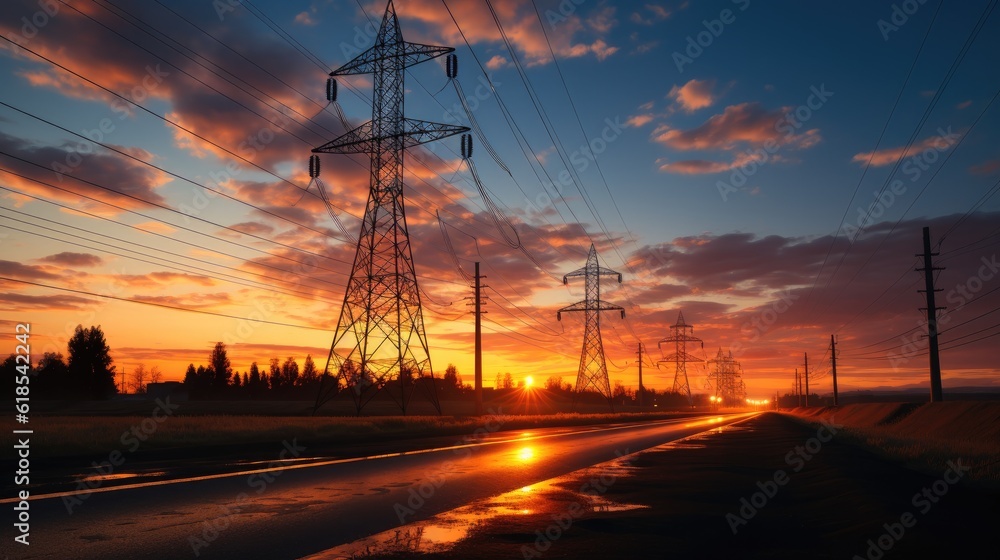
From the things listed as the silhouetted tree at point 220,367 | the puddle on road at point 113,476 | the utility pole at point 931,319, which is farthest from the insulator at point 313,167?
the silhouetted tree at point 220,367

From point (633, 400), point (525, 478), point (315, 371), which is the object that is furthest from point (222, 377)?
A: point (525, 478)

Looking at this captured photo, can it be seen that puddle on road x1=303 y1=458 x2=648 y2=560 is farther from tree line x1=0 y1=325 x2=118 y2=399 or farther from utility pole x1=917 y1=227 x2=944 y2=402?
tree line x1=0 y1=325 x2=118 y2=399

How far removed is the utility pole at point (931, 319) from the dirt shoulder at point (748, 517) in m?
32.1

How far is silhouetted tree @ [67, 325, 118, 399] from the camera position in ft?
385

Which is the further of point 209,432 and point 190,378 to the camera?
point 190,378

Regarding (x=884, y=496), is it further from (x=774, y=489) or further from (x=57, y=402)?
(x=57, y=402)

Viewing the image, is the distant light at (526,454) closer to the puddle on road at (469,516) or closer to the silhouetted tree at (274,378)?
the puddle on road at (469,516)

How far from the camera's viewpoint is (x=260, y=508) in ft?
29.2

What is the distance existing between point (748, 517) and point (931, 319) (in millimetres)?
43247

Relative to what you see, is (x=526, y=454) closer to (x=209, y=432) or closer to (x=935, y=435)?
(x=209, y=432)

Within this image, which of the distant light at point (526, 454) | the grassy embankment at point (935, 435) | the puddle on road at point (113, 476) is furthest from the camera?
the distant light at point (526, 454)

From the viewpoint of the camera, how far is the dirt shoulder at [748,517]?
665 cm

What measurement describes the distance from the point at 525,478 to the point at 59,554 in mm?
8729

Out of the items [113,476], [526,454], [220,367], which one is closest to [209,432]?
[526,454]
